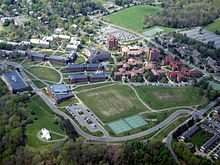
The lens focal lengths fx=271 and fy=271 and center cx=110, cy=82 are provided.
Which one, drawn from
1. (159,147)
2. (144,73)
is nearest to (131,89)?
(144,73)

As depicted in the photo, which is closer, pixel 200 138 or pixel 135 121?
pixel 200 138

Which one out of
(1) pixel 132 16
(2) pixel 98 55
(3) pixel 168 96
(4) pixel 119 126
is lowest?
(3) pixel 168 96

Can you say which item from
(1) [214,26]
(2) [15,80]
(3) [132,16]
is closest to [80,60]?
(2) [15,80]

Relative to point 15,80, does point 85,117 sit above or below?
below

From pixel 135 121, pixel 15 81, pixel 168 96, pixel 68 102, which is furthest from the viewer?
pixel 168 96

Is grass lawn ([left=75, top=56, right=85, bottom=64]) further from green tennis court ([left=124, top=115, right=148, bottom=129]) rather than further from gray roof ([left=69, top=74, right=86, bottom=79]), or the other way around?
green tennis court ([left=124, top=115, right=148, bottom=129])

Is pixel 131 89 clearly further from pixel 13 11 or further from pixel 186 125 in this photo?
pixel 13 11

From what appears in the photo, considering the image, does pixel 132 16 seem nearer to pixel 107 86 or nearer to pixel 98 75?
pixel 98 75
